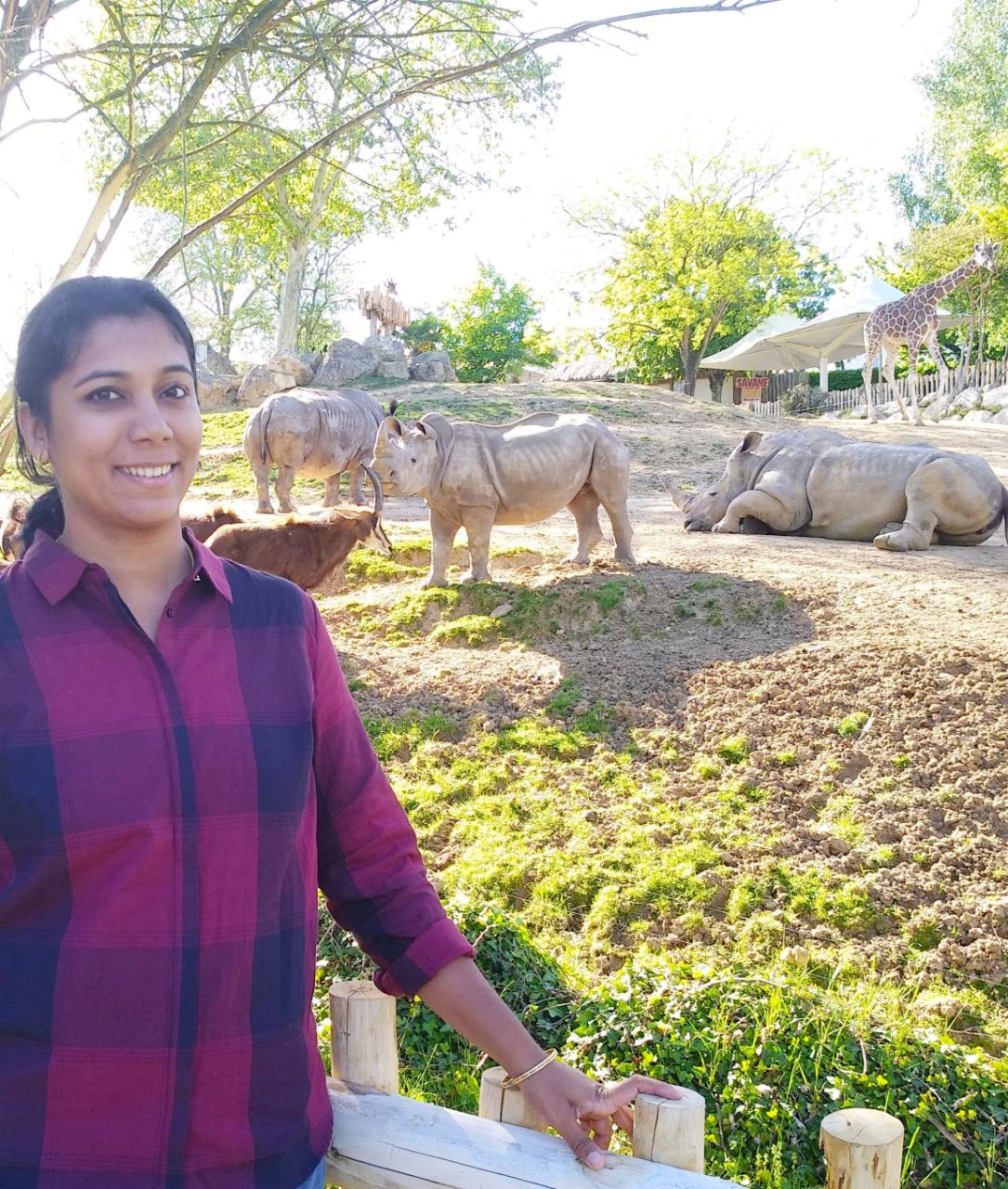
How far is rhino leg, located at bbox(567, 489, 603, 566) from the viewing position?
31.0 ft

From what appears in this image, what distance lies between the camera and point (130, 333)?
72.1 inches

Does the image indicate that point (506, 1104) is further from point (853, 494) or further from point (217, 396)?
point (217, 396)

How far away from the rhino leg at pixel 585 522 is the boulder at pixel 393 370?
17367 millimetres

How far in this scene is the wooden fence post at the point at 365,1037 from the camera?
2.08 m

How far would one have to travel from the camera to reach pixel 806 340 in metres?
29.1

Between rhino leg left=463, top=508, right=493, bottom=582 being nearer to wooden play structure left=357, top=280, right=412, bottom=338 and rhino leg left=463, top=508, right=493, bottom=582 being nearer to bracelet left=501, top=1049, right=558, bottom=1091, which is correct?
bracelet left=501, top=1049, right=558, bottom=1091

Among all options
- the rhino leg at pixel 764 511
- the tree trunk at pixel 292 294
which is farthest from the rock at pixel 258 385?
the rhino leg at pixel 764 511

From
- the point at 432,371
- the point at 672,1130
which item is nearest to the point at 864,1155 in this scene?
the point at 672,1130

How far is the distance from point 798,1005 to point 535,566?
6.07 metres

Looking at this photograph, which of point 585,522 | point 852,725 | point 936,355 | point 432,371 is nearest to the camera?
point 852,725

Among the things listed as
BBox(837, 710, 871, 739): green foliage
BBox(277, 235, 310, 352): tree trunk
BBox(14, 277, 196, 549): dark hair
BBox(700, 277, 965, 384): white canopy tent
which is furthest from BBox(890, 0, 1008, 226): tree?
BBox(14, 277, 196, 549): dark hair

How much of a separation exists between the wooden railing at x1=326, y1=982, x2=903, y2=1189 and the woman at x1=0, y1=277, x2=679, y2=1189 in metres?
0.06

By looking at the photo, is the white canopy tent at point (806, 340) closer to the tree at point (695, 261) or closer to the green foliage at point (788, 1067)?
the tree at point (695, 261)

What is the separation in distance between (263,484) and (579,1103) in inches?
435
